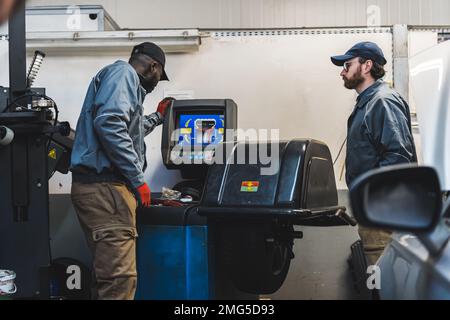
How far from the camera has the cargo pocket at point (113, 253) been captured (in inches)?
122

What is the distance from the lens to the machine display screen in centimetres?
415

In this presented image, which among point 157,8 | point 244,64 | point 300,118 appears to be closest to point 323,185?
point 300,118

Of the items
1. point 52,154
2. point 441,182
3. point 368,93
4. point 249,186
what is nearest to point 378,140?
point 368,93

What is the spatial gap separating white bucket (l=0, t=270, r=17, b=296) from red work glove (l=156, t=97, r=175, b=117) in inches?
60.3

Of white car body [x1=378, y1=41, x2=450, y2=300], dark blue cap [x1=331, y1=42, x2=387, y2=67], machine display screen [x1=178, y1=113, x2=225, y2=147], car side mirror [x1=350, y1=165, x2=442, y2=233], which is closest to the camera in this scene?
car side mirror [x1=350, y1=165, x2=442, y2=233]

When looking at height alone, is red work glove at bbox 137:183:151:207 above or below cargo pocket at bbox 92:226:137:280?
above

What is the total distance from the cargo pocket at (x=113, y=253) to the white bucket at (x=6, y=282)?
1.72 ft

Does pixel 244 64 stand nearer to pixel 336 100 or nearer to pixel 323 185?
pixel 336 100

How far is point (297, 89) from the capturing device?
4.45m

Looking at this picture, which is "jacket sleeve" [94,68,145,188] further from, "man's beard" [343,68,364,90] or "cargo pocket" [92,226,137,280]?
"man's beard" [343,68,364,90]

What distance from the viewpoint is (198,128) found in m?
4.18

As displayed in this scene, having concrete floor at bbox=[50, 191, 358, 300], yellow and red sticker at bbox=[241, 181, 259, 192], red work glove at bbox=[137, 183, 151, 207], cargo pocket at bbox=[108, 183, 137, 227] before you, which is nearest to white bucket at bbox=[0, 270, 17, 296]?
cargo pocket at bbox=[108, 183, 137, 227]

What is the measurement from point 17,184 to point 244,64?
1912 mm

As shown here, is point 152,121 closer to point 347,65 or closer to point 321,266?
point 347,65
